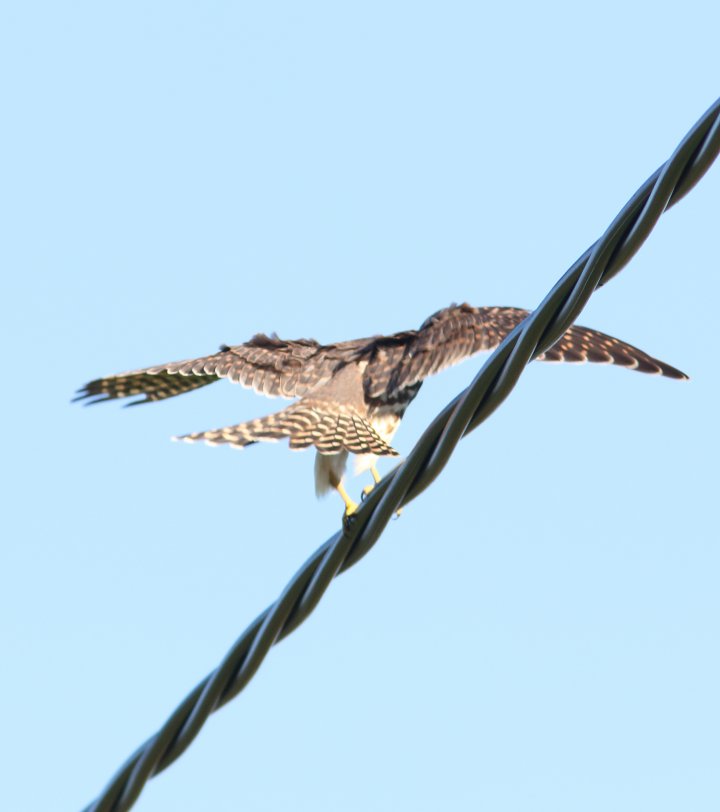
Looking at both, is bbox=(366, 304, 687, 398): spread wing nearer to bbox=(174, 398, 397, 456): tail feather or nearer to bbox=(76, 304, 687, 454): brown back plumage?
bbox=(76, 304, 687, 454): brown back plumage

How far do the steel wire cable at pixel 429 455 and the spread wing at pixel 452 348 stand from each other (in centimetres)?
371

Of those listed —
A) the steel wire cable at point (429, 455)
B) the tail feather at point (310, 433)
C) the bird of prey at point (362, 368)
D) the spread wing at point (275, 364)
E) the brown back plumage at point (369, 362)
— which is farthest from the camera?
the spread wing at point (275, 364)

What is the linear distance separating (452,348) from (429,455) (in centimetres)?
401

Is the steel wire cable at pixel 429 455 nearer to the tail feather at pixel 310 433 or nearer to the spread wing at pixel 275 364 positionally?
the tail feather at pixel 310 433

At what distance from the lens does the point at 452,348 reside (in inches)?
322

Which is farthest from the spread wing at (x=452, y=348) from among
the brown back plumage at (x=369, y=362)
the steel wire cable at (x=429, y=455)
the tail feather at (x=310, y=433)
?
the steel wire cable at (x=429, y=455)

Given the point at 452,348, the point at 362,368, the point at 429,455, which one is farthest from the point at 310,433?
the point at 429,455

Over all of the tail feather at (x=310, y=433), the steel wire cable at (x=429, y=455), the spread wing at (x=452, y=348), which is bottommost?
the steel wire cable at (x=429, y=455)

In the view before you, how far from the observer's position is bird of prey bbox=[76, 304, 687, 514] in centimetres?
761

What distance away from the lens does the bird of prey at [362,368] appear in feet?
25.0

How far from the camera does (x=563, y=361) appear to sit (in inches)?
307

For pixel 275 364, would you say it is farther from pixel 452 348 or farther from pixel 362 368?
pixel 452 348

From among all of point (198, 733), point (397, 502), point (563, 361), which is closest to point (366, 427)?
point (563, 361)

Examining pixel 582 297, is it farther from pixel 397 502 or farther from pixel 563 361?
pixel 563 361
